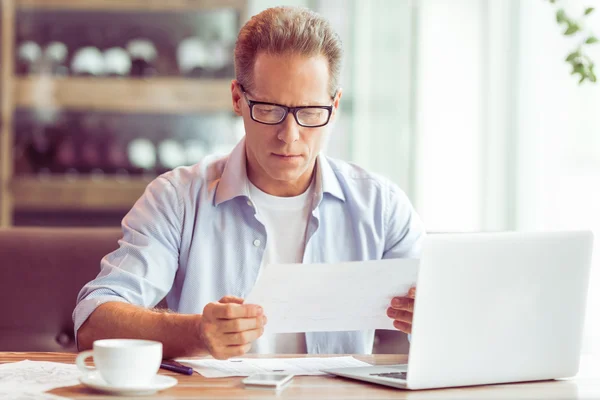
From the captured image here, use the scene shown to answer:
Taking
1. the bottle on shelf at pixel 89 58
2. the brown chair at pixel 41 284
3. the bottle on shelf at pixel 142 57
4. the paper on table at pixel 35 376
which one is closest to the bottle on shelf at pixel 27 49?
the bottle on shelf at pixel 89 58

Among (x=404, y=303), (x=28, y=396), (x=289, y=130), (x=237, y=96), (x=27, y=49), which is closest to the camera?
(x=28, y=396)

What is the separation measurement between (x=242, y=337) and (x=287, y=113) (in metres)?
0.49

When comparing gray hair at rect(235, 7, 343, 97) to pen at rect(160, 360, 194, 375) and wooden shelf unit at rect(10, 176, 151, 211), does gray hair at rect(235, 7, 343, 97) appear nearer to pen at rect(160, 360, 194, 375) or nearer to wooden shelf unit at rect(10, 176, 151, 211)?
pen at rect(160, 360, 194, 375)

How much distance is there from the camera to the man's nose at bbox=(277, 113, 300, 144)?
4.90 feet

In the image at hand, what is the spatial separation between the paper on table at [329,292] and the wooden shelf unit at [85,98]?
7.25 ft

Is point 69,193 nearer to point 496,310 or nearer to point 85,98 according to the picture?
point 85,98

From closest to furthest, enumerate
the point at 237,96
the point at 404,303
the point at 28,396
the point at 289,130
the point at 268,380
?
the point at 28,396
the point at 268,380
the point at 404,303
the point at 289,130
the point at 237,96

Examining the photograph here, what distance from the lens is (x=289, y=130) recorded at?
1492mm

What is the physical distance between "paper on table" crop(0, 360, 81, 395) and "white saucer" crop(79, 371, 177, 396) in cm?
5

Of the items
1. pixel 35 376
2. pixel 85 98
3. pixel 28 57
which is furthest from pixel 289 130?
pixel 28 57

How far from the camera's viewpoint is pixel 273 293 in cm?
114

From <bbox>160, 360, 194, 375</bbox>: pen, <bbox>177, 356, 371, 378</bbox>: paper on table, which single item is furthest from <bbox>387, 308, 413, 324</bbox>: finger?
<bbox>160, 360, 194, 375</bbox>: pen

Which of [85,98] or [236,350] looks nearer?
[236,350]

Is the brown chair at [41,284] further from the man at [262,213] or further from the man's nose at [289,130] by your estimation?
the man's nose at [289,130]
